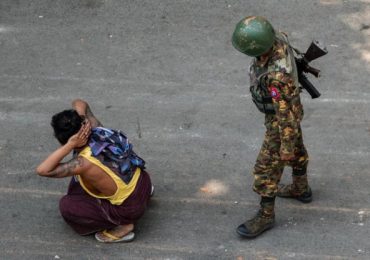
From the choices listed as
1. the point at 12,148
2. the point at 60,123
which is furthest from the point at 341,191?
the point at 12,148

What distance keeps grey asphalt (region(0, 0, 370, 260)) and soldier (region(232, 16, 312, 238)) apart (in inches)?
23.7

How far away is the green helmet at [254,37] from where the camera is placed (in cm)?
409

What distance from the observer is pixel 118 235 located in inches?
188

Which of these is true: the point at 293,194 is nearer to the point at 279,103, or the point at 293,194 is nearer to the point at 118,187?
the point at 279,103

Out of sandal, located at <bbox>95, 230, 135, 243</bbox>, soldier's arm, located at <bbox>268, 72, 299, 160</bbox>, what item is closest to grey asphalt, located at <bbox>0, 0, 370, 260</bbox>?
sandal, located at <bbox>95, 230, 135, 243</bbox>

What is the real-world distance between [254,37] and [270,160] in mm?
944

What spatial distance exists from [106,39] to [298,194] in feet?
11.1

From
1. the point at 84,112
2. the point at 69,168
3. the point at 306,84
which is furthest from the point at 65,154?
the point at 306,84

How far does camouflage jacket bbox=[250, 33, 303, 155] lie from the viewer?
4.16 metres

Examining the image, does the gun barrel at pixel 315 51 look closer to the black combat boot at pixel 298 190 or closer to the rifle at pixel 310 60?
the rifle at pixel 310 60

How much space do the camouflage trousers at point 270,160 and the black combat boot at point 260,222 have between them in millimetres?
100

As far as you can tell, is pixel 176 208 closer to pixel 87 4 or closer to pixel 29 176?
pixel 29 176

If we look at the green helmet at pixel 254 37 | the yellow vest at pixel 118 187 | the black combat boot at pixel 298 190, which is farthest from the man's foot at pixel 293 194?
the green helmet at pixel 254 37

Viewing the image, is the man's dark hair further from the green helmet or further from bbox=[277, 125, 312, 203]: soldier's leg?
bbox=[277, 125, 312, 203]: soldier's leg
